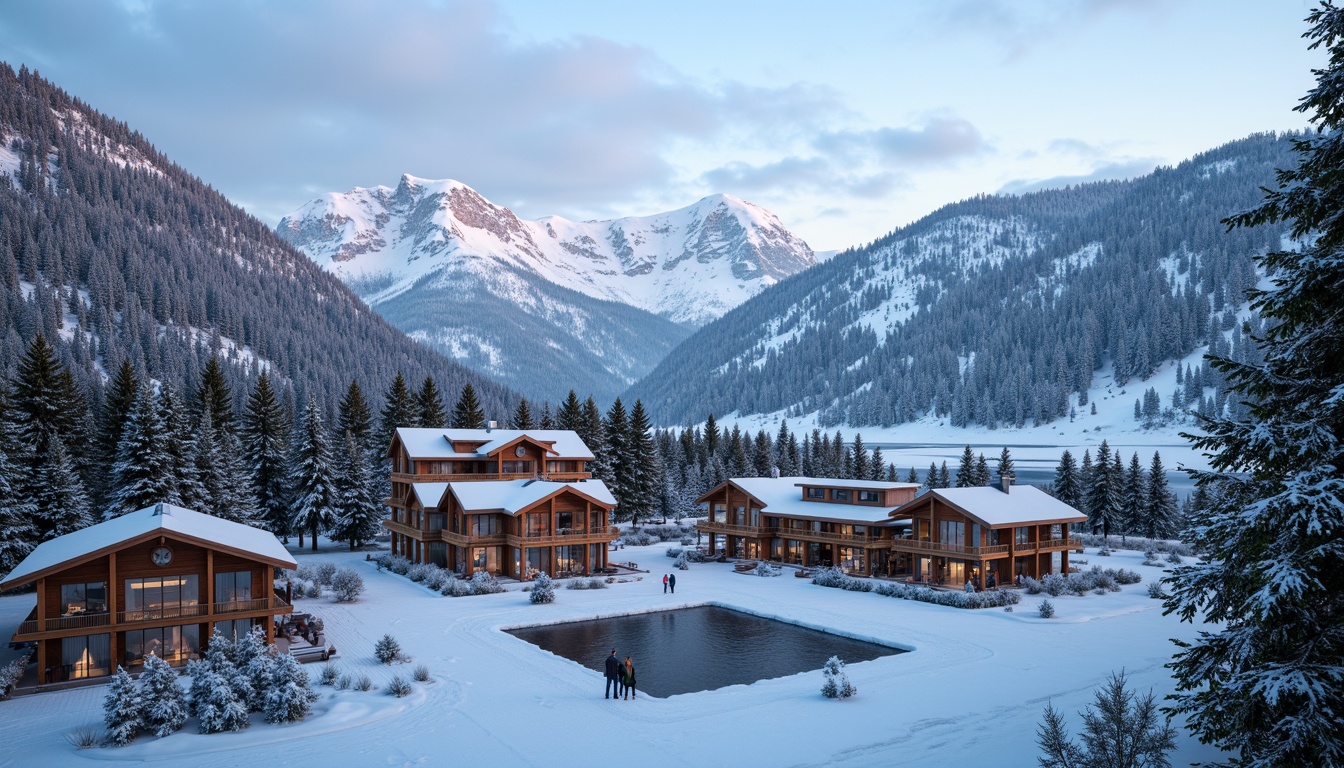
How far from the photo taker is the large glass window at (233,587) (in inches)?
1218

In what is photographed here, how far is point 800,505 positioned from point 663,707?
36278 millimetres

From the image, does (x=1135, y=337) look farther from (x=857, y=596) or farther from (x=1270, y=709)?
(x=1270, y=709)

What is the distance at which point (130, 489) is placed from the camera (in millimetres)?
47344

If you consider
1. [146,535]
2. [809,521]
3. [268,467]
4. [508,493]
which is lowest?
[809,521]

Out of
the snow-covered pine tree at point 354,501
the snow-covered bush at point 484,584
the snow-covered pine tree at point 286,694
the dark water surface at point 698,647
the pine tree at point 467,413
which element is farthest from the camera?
the pine tree at point 467,413

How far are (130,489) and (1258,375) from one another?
54.8m

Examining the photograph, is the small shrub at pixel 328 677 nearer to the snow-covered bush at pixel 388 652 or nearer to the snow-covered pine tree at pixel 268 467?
the snow-covered bush at pixel 388 652

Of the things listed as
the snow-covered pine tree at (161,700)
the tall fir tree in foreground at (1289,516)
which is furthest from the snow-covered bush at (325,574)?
the tall fir tree in foreground at (1289,516)

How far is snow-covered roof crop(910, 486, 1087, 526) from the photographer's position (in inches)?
1832

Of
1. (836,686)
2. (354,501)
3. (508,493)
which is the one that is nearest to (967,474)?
(508,493)

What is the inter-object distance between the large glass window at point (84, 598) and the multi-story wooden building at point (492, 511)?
22.1m

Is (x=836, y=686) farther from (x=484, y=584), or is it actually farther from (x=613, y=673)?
(x=484, y=584)

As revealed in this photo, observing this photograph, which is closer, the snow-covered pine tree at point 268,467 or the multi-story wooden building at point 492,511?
the multi-story wooden building at point 492,511

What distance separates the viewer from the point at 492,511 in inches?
1993
